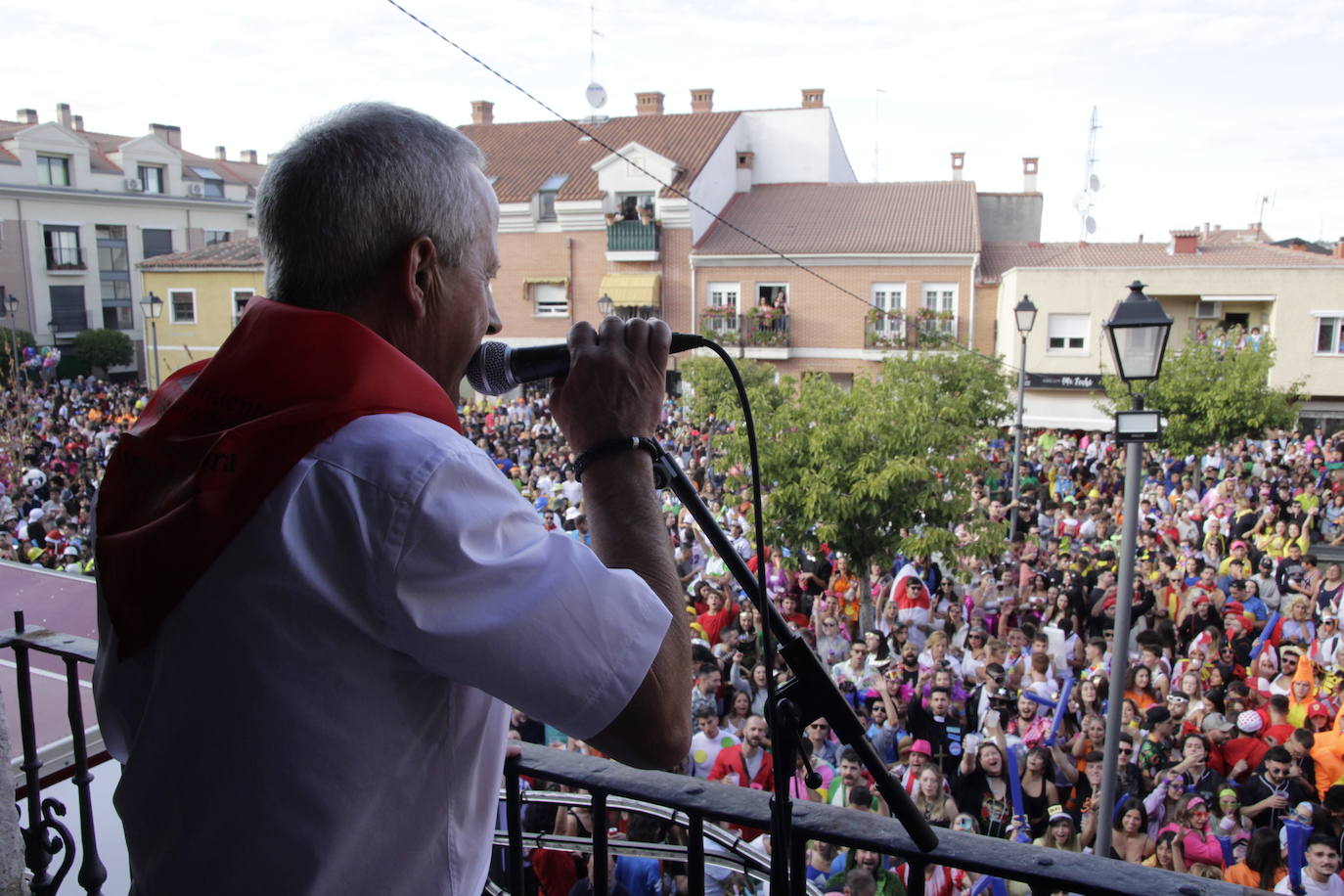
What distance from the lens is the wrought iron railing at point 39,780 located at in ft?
5.87

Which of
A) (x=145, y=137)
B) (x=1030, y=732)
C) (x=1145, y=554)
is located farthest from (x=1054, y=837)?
(x=145, y=137)

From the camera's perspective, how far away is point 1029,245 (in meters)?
23.4

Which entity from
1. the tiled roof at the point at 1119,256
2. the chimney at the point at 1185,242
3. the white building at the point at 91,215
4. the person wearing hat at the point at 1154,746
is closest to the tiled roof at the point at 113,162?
the white building at the point at 91,215

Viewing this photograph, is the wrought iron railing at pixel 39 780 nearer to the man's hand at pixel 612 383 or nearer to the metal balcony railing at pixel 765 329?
the man's hand at pixel 612 383

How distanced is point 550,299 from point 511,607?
20450 millimetres

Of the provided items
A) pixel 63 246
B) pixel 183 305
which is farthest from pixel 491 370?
pixel 63 246

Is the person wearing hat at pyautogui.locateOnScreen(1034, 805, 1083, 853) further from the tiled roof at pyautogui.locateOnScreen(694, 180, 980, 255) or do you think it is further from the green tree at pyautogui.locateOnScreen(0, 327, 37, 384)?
the green tree at pyautogui.locateOnScreen(0, 327, 37, 384)

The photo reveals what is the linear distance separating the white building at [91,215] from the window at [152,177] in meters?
0.03

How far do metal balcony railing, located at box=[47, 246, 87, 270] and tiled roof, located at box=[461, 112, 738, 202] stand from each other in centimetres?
1521

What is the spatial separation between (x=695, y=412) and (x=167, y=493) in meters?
13.5

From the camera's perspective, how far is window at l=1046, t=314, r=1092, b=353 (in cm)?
2047

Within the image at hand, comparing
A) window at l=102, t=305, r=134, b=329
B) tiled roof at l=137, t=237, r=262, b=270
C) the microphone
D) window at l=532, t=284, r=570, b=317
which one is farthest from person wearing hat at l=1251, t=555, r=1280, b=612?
window at l=102, t=305, r=134, b=329

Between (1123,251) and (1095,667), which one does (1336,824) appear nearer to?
(1095,667)

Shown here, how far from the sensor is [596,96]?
10.8 metres
